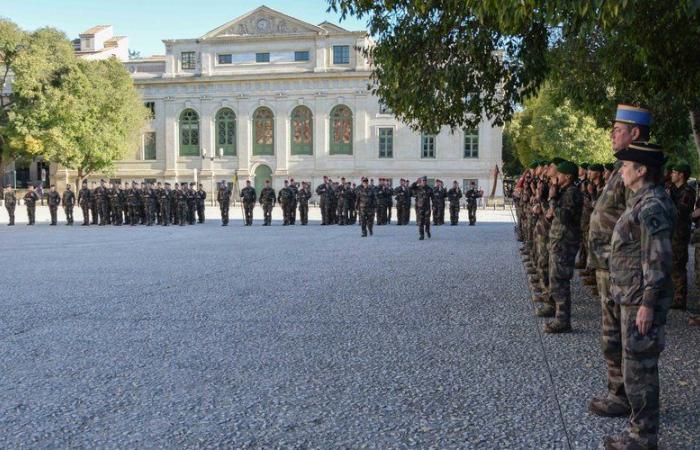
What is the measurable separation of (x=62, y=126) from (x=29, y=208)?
1724cm

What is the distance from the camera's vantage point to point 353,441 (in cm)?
435

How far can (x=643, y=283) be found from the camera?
13.8 feet

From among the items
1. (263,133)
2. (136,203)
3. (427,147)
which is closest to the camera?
(136,203)

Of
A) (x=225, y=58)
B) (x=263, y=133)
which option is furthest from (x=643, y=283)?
(x=225, y=58)

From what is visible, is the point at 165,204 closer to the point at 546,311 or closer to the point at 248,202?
the point at 248,202

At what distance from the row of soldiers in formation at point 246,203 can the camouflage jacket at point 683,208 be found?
17009 millimetres

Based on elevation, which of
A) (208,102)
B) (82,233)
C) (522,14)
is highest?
(208,102)

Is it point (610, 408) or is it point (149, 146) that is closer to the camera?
point (610, 408)

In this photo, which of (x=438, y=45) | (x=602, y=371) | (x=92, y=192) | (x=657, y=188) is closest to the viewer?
(x=657, y=188)

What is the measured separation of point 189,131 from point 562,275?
50393 mm

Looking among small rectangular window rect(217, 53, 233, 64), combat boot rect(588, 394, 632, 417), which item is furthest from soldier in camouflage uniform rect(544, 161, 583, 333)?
small rectangular window rect(217, 53, 233, 64)

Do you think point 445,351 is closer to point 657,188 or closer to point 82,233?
point 657,188

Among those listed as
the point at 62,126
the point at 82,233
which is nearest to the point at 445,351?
the point at 82,233

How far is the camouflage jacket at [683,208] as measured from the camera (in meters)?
9.29
